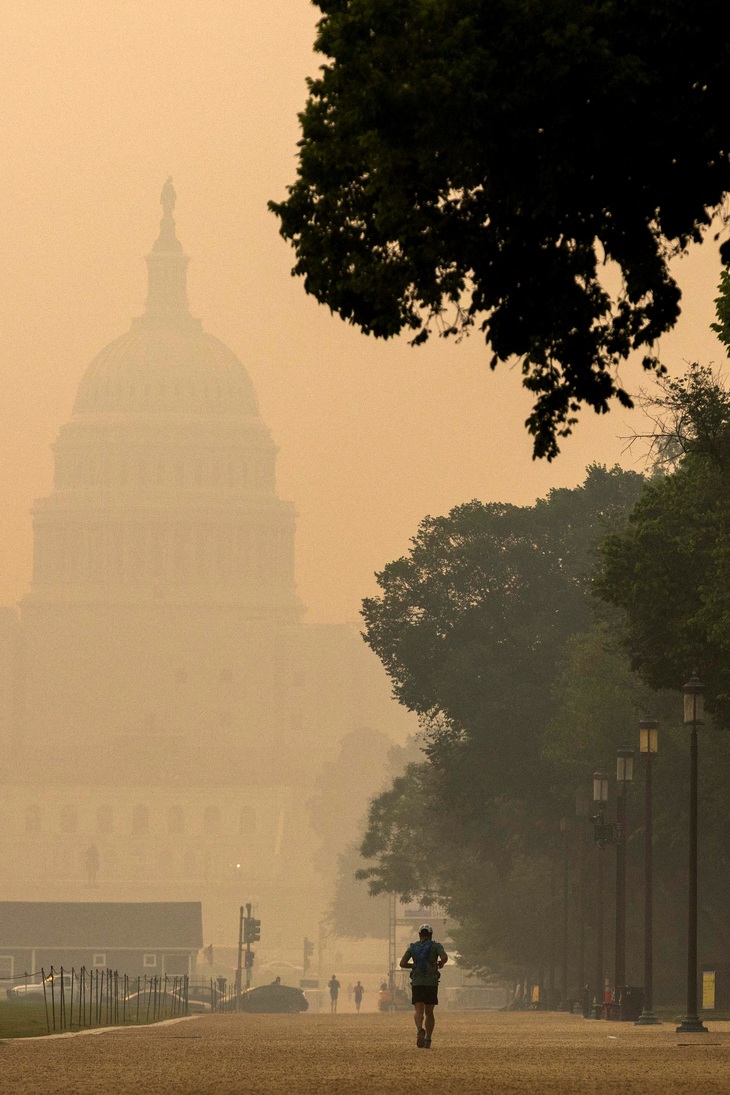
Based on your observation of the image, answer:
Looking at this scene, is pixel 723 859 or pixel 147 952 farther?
pixel 147 952

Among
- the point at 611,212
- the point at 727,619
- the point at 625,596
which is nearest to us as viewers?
the point at 611,212

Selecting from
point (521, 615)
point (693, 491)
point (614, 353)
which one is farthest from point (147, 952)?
point (614, 353)

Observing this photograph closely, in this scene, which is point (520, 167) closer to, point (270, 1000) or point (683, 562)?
point (683, 562)

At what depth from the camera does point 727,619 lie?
4069 centimetres

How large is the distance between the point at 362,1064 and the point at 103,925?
Result: 153121mm

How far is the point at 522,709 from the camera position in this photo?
77125 millimetres

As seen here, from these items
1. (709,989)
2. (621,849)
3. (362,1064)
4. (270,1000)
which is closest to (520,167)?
(362,1064)

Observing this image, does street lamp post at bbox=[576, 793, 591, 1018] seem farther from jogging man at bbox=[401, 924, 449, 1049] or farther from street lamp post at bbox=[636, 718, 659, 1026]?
jogging man at bbox=[401, 924, 449, 1049]

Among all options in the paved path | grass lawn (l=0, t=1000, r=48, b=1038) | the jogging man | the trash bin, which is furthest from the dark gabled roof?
the jogging man

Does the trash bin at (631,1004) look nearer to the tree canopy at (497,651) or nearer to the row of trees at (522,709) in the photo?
the row of trees at (522,709)

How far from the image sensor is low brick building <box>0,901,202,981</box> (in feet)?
554

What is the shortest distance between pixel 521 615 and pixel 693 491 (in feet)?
121

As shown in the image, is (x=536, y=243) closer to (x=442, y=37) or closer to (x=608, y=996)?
(x=442, y=37)

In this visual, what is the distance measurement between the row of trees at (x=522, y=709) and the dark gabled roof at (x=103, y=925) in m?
74.7
